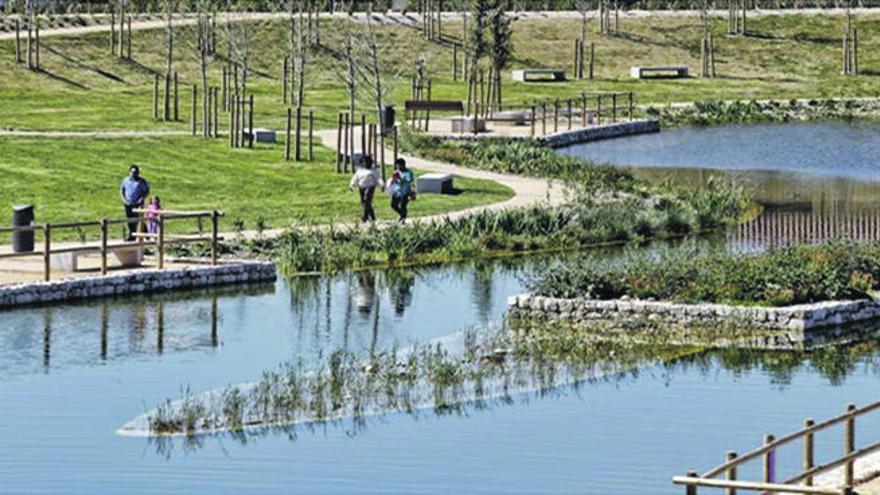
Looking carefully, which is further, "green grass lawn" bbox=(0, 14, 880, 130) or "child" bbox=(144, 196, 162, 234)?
"green grass lawn" bbox=(0, 14, 880, 130)

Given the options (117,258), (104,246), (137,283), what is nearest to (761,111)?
(117,258)

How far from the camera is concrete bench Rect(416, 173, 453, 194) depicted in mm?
66000

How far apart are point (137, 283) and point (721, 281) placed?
39.3ft

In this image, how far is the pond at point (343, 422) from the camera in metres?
31.4

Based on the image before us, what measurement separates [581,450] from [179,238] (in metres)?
19.0

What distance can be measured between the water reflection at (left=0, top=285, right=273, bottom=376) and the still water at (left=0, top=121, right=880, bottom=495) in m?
0.05

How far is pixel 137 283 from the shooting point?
47969 millimetres

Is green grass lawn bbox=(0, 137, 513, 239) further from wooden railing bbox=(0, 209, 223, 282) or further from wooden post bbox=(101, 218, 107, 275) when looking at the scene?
wooden post bbox=(101, 218, 107, 275)

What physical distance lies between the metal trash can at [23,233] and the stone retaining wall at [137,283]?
3.11 m

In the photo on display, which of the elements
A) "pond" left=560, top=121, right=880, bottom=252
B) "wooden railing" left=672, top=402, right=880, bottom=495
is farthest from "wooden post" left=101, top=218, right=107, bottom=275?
"wooden railing" left=672, top=402, right=880, bottom=495

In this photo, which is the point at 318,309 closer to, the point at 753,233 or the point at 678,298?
the point at 678,298

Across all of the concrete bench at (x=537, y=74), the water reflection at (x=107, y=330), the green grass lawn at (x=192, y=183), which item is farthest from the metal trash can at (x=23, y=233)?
the concrete bench at (x=537, y=74)

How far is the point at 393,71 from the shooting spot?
380ft

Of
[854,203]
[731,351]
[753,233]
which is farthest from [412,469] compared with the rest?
[854,203]
